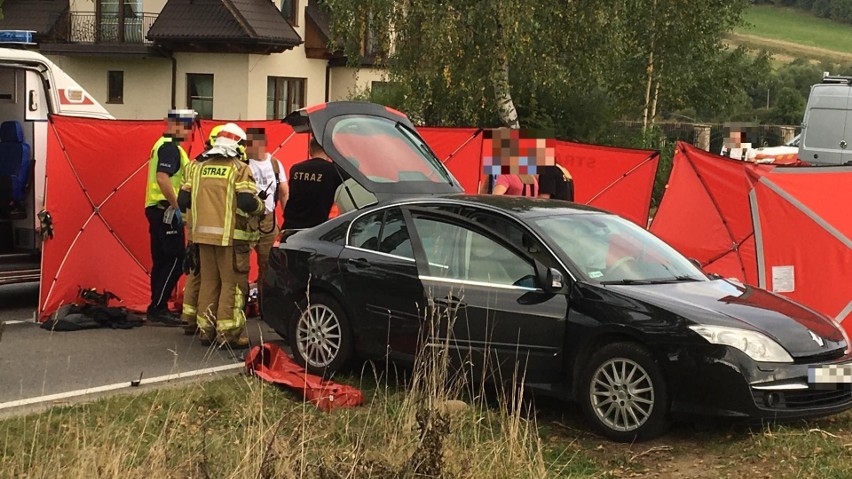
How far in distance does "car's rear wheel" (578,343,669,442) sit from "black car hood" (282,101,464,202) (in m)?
2.98

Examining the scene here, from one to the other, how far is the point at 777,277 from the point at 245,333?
4764 mm

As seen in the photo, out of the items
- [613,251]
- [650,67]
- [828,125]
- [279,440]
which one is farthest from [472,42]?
[279,440]

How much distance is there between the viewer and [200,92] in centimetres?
3906

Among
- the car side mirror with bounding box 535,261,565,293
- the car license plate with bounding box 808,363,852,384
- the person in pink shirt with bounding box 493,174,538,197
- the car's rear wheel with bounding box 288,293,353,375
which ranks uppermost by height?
the person in pink shirt with bounding box 493,174,538,197

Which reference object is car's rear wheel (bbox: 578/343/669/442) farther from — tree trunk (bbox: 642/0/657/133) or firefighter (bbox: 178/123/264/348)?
tree trunk (bbox: 642/0/657/133)

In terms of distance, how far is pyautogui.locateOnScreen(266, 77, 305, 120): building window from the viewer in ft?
129

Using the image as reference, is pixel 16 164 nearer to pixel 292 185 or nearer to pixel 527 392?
pixel 292 185

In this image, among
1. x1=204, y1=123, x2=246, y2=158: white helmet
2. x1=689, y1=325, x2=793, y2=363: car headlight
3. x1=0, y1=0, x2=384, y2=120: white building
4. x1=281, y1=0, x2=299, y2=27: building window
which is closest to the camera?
x1=689, y1=325, x2=793, y2=363: car headlight

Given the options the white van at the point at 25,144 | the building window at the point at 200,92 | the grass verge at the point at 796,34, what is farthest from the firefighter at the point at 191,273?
the grass verge at the point at 796,34

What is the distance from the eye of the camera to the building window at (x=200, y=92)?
127ft

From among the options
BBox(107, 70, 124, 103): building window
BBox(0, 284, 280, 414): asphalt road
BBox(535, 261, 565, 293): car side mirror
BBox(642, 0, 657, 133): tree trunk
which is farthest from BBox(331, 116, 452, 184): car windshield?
BBox(107, 70, 124, 103): building window

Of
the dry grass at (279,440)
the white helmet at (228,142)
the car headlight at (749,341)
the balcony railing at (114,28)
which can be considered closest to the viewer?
the dry grass at (279,440)

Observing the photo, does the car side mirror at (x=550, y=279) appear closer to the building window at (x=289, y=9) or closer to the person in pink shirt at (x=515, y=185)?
Result: the person in pink shirt at (x=515, y=185)

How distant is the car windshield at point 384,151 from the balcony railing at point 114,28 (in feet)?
100
